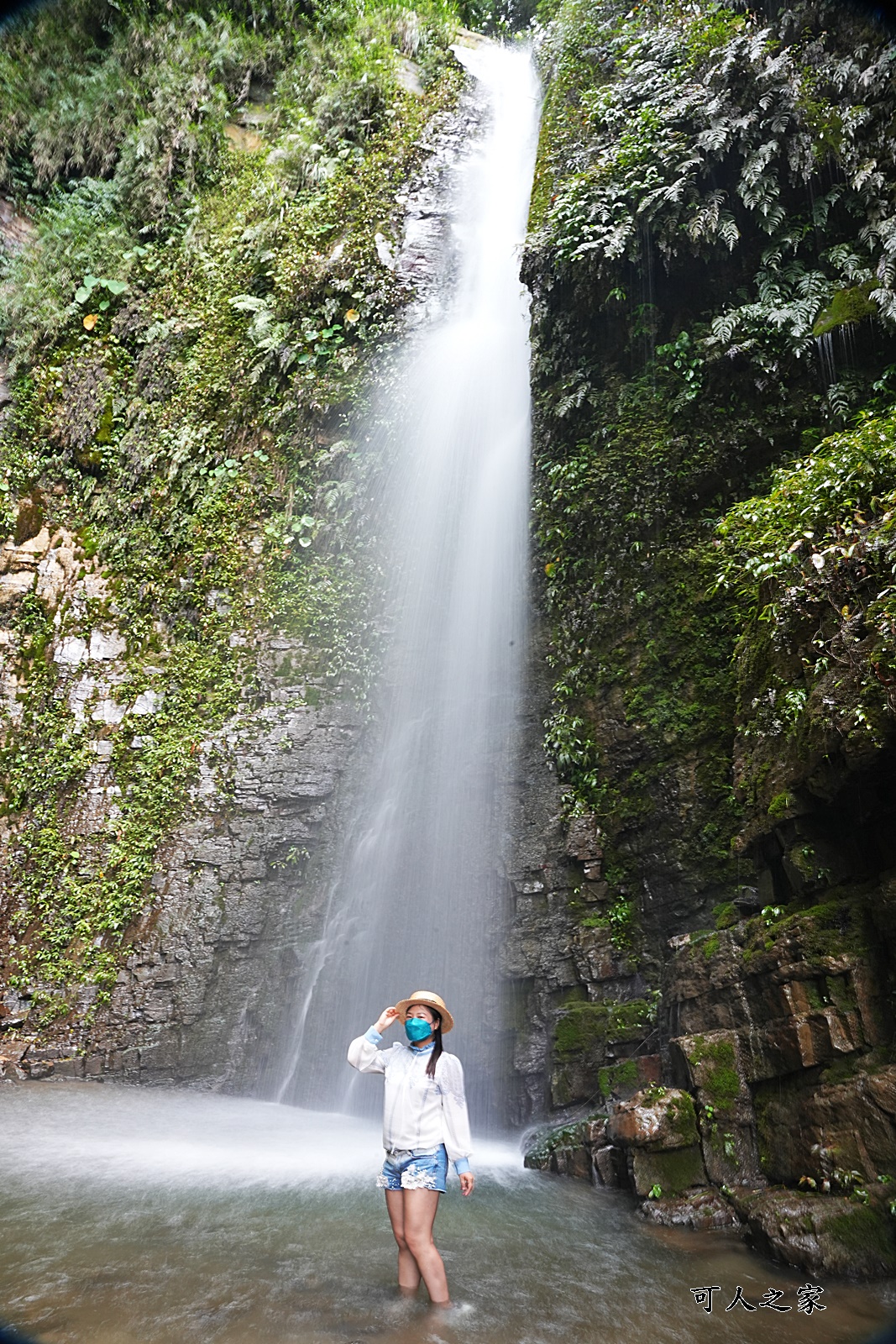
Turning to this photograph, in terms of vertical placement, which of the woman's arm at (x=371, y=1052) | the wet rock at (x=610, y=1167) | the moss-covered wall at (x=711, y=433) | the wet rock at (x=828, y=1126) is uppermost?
the moss-covered wall at (x=711, y=433)

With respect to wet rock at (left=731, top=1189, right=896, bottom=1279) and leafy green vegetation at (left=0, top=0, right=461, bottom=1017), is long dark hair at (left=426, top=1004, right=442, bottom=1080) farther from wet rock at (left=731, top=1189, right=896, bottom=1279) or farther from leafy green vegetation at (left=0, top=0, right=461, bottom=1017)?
leafy green vegetation at (left=0, top=0, right=461, bottom=1017)

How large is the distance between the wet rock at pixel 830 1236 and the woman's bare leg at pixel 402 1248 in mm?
1832

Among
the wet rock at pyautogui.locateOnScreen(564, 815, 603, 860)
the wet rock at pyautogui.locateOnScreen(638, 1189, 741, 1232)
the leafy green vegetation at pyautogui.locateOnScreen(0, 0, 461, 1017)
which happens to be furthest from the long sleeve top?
the leafy green vegetation at pyautogui.locateOnScreen(0, 0, 461, 1017)

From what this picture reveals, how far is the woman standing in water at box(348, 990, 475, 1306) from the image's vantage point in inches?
126

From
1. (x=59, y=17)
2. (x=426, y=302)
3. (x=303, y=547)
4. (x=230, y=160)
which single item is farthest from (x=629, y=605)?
(x=59, y=17)

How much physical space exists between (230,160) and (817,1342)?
54.2 ft

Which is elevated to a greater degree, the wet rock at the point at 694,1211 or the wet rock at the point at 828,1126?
the wet rock at the point at 828,1126

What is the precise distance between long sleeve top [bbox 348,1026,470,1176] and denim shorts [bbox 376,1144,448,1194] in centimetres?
4

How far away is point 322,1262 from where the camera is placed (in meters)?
3.71

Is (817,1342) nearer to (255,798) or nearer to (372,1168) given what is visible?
(372,1168)

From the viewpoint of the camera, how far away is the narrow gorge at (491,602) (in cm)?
482

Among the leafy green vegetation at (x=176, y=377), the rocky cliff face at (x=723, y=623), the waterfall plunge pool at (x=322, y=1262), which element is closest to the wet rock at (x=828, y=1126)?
the rocky cliff face at (x=723, y=623)

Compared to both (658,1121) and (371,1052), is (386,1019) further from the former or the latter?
(658,1121)

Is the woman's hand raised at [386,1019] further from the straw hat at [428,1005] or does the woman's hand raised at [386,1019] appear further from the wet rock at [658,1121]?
the wet rock at [658,1121]
